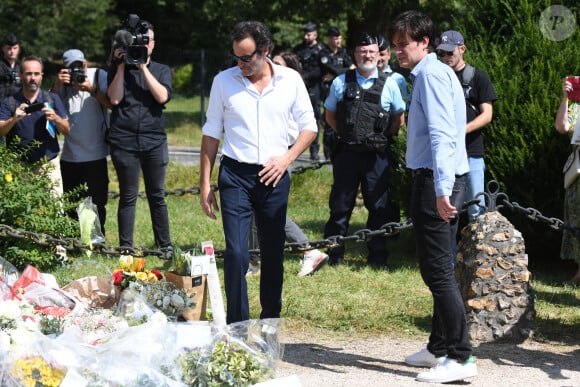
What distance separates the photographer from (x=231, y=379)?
5.04 meters

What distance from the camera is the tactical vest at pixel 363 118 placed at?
8.36m

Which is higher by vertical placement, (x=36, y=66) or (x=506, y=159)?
(x=36, y=66)

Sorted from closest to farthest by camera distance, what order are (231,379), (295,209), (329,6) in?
(231,379)
(295,209)
(329,6)

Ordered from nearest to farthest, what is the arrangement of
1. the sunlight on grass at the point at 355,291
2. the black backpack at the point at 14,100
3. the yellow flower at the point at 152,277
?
the yellow flower at the point at 152,277
the sunlight on grass at the point at 355,291
the black backpack at the point at 14,100

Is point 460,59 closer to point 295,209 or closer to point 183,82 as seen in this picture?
point 295,209

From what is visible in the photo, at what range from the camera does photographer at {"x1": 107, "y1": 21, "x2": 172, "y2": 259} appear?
8.68m

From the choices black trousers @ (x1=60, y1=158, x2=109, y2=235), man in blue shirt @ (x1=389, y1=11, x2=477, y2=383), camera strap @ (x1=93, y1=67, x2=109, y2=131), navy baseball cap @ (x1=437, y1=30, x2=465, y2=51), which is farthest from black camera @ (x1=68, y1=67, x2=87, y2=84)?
man in blue shirt @ (x1=389, y1=11, x2=477, y2=383)

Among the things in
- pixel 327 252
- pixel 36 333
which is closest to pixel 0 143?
pixel 327 252

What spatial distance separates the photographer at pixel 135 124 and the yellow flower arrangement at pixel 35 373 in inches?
148

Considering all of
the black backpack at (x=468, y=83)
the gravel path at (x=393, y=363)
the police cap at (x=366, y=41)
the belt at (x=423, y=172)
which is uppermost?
the police cap at (x=366, y=41)

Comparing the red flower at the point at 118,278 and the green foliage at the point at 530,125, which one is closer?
the red flower at the point at 118,278

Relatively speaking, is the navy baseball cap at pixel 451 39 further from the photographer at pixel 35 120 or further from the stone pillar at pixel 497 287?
the photographer at pixel 35 120

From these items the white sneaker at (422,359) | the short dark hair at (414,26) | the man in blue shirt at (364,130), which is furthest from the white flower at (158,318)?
the man in blue shirt at (364,130)

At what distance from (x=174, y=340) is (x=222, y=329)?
0.32 meters
